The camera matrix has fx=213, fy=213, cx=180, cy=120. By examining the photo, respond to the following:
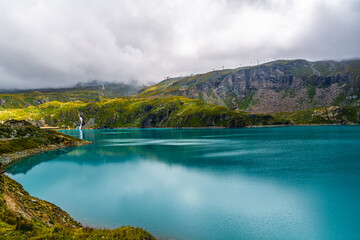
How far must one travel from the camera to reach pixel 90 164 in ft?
208

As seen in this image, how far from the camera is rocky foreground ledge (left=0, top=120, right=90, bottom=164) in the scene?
7469 centimetres

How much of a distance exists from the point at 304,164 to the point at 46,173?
65.6m

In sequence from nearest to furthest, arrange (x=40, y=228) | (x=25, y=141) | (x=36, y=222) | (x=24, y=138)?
1. (x=40, y=228)
2. (x=36, y=222)
3. (x=25, y=141)
4. (x=24, y=138)

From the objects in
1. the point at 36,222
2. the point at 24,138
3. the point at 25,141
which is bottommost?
the point at 25,141

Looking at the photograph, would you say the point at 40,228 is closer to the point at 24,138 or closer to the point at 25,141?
the point at 25,141

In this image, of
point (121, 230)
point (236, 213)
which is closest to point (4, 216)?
point (121, 230)

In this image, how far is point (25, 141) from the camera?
87875 millimetres

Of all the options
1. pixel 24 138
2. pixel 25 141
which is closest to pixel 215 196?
pixel 25 141

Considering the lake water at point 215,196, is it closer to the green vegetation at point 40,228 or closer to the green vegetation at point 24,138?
the green vegetation at point 40,228

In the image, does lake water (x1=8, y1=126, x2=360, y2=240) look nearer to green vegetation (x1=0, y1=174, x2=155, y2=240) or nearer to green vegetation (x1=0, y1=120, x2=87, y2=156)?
green vegetation (x1=0, y1=174, x2=155, y2=240)

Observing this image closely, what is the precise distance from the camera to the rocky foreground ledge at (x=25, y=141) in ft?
245

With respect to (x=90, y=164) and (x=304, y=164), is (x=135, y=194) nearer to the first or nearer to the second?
(x=90, y=164)

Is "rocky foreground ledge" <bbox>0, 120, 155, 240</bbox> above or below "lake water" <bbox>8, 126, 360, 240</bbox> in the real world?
above

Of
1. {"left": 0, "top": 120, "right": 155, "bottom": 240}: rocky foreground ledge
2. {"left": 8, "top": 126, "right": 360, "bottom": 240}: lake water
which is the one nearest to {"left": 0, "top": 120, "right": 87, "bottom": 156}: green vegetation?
{"left": 8, "top": 126, "right": 360, "bottom": 240}: lake water
